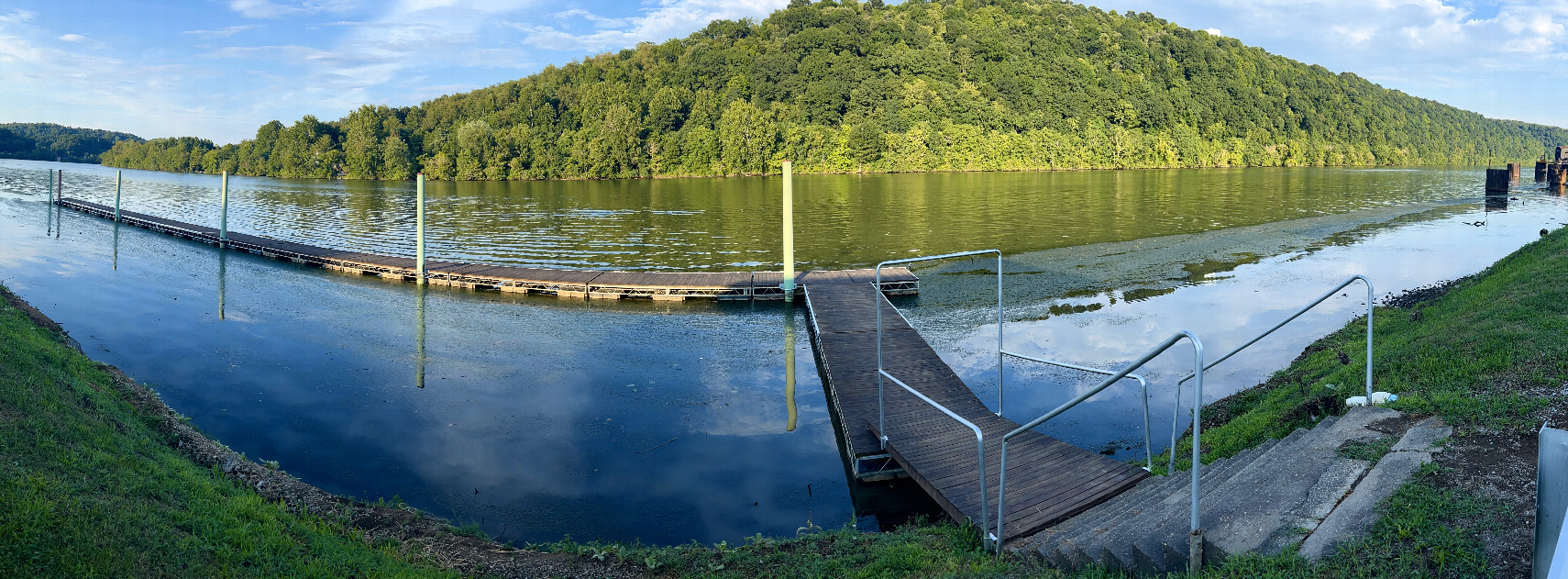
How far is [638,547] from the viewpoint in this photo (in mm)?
7211

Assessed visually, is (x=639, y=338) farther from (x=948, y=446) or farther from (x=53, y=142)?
(x=53, y=142)

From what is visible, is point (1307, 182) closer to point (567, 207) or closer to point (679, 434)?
point (567, 207)

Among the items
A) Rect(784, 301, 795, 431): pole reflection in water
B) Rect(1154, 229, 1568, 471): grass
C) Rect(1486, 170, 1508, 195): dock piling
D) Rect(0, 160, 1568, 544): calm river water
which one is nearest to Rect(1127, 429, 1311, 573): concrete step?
Rect(1154, 229, 1568, 471): grass

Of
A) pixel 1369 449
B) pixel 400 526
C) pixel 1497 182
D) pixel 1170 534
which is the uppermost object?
pixel 1497 182

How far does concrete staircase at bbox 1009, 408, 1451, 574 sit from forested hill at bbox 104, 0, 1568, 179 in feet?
278

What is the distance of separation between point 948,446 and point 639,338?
8519mm

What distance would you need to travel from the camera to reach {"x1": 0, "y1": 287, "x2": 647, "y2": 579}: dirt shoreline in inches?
246

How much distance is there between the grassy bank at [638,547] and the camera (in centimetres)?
446

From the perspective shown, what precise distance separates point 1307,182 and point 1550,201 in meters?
25.1

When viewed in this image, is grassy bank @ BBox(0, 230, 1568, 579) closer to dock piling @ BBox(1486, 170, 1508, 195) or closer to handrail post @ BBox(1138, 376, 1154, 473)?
handrail post @ BBox(1138, 376, 1154, 473)

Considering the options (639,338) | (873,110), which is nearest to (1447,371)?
(639,338)

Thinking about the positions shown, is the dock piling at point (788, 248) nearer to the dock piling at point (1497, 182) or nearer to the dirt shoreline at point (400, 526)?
the dirt shoreline at point (400, 526)

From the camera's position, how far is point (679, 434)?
10562 millimetres

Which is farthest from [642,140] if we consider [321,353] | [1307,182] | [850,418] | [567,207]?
[850,418]
